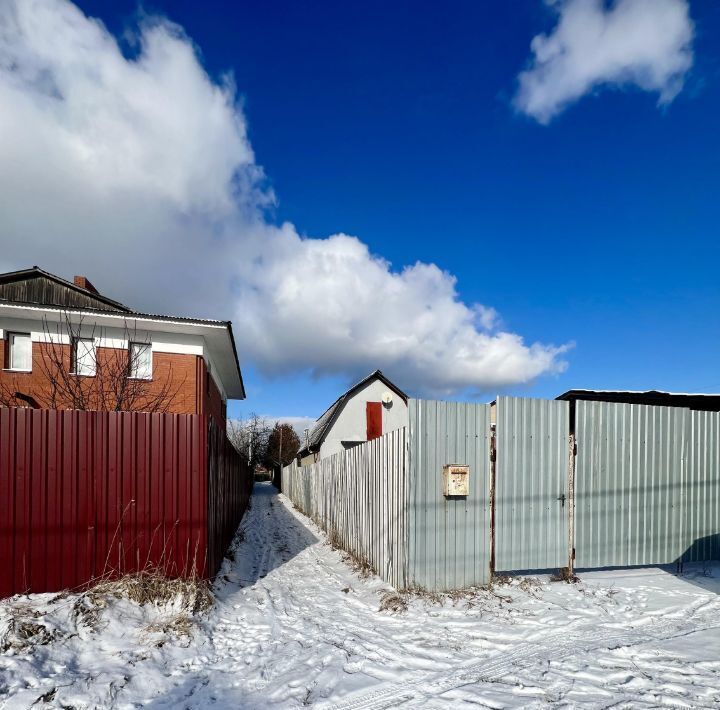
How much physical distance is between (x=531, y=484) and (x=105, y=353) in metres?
12.5

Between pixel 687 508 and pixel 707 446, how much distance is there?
3.21 ft

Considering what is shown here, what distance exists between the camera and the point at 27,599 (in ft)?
14.3

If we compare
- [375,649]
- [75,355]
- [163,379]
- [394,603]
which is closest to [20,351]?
[75,355]

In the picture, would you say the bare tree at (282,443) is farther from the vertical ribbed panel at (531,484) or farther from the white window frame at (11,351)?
the vertical ribbed panel at (531,484)

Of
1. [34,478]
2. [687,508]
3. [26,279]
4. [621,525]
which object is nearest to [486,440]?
[621,525]

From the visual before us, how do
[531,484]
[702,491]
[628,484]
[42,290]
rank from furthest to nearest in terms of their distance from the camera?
1. [42,290]
2. [702,491]
3. [628,484]
4. [531,484]

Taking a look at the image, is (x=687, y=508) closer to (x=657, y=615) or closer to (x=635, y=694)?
(x=657, y=615)

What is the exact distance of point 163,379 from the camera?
45.0ft

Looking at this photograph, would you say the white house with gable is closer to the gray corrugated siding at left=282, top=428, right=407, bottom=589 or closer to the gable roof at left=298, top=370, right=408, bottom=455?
the gable roof at left=298, top=370, right=408, bottom=455

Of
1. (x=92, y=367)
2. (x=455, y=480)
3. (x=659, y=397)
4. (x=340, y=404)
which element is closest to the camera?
(x=455, y=480)

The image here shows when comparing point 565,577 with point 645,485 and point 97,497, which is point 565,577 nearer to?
point 645,485

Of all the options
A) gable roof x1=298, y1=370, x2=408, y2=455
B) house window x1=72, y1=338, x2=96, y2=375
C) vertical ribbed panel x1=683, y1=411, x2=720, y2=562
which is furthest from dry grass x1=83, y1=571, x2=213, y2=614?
gable roof x1=298, y1=370, x2=408, y2=455

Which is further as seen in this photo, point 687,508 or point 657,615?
point 687,508

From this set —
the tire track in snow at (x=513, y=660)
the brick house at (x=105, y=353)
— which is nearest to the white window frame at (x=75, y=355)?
the brick house at (x=105, y=353)
